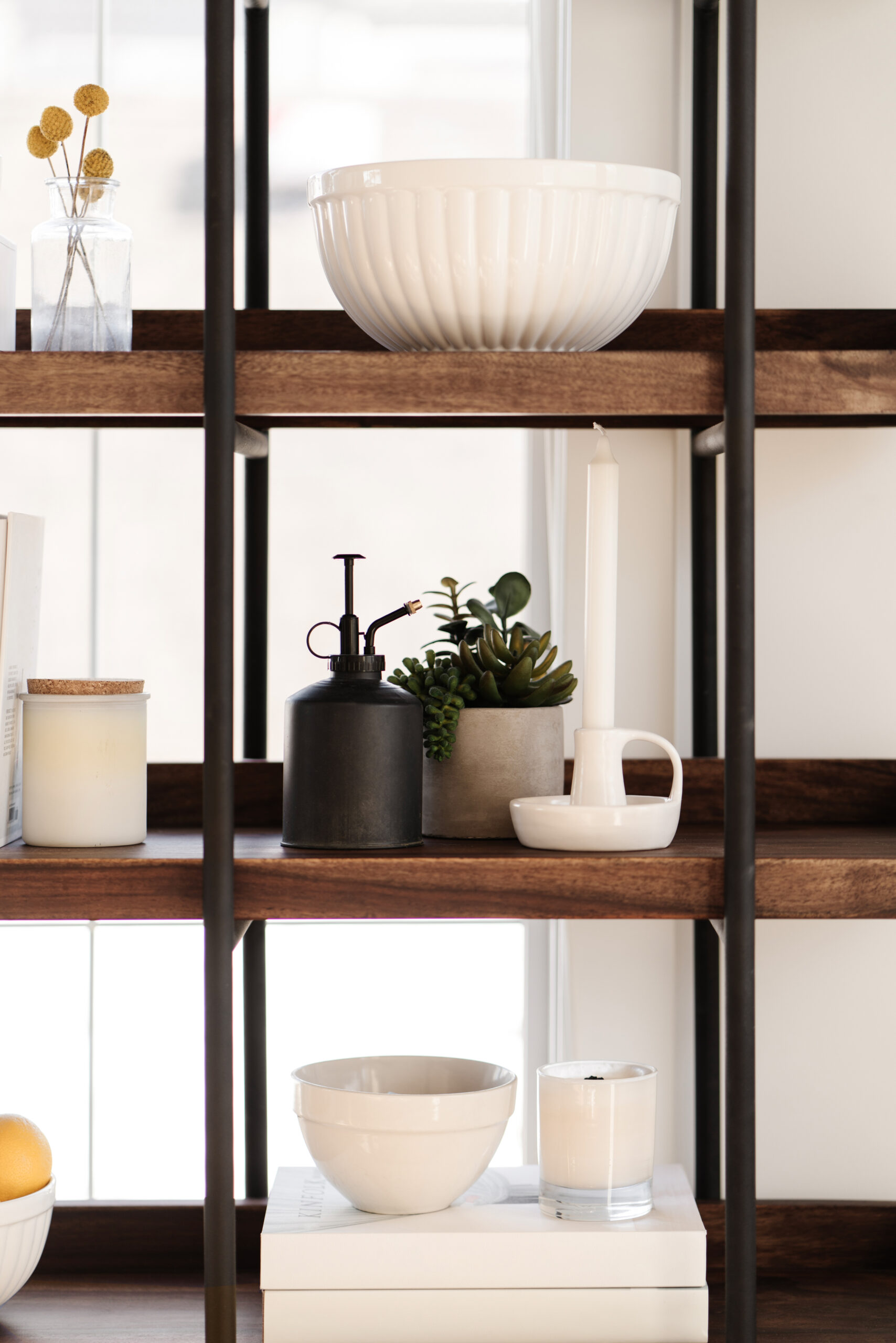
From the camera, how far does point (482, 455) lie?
Answer: 51.4 inches

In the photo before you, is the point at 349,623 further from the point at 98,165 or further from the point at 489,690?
the point at 98,165

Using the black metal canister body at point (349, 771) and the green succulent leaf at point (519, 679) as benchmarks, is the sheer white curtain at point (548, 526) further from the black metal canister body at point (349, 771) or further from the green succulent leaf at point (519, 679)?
the black metal canister body at point (349, 771)

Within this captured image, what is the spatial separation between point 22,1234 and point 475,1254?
1.07ft

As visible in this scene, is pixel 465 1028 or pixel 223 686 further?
pixel 465 1028

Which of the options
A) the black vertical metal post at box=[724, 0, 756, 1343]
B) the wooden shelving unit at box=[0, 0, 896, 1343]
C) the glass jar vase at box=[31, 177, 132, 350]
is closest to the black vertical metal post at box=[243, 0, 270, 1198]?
the glass jar vase at box=[31, 177, 132, 350]

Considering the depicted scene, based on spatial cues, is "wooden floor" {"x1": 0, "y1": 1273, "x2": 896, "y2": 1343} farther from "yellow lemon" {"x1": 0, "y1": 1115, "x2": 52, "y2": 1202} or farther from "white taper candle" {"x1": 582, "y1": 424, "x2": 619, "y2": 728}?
"white taper candle" {"x1": 582, "y1": 424, "x2": 619, "y2": 728}

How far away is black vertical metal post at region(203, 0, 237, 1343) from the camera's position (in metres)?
0.80

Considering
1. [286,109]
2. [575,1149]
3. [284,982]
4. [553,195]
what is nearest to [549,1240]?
[575,1149]

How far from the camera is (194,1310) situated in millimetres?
970

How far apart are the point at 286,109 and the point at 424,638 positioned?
0.55 m

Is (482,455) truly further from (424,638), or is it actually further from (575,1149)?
(575,1149)

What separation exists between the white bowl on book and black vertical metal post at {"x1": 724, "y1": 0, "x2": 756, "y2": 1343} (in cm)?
17

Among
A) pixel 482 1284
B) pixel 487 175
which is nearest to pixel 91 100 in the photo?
pixel 487 175

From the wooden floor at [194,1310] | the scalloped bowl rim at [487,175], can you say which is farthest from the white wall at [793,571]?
the scalloped bowl rim at [487,175]
